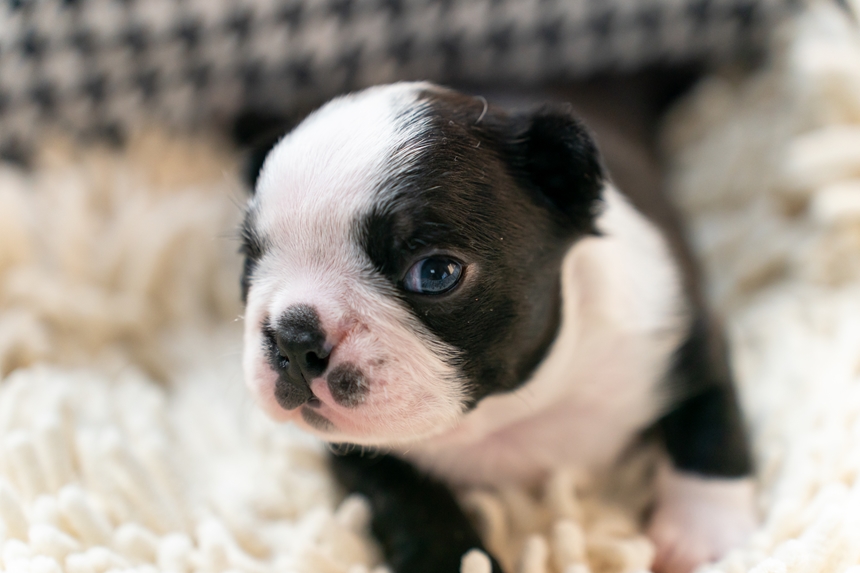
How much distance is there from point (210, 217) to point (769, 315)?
130cm

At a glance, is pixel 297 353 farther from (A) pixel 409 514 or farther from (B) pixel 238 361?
(B) pixel 238 361

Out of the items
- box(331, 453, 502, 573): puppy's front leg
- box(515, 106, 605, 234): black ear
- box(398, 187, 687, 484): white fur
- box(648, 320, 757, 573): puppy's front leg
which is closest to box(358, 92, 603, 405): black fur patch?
box(515, 106, 605, 234): black ear

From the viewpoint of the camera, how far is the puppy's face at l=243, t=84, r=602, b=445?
41.8 inches

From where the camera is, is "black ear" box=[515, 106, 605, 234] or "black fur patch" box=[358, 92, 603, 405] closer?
"black fur patch" box=[358, 92, 603, 405]

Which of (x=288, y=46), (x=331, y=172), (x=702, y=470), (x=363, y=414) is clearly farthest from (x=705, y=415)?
(x=288, y=46)

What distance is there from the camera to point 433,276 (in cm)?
108

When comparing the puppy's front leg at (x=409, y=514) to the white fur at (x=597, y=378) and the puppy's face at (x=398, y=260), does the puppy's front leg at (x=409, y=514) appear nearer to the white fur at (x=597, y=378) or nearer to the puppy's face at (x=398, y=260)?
the white fur at (x=597, y=378)

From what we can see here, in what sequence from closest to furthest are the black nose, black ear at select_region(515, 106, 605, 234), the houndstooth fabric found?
the black nose → black ear at select_region(515, 106, 605, 234) → the houndstooth fabric

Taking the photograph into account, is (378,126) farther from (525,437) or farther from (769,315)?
(769,315)

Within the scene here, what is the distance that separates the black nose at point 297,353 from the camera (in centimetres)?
105

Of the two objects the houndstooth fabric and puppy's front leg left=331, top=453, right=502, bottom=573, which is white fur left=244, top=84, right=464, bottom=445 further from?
the houndstooth fabric

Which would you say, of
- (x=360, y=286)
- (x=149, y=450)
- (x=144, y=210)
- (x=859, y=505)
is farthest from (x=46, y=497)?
(x=859, y=505)

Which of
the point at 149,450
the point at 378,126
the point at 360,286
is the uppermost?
the point at 378,126

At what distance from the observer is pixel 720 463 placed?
137 centimetres
